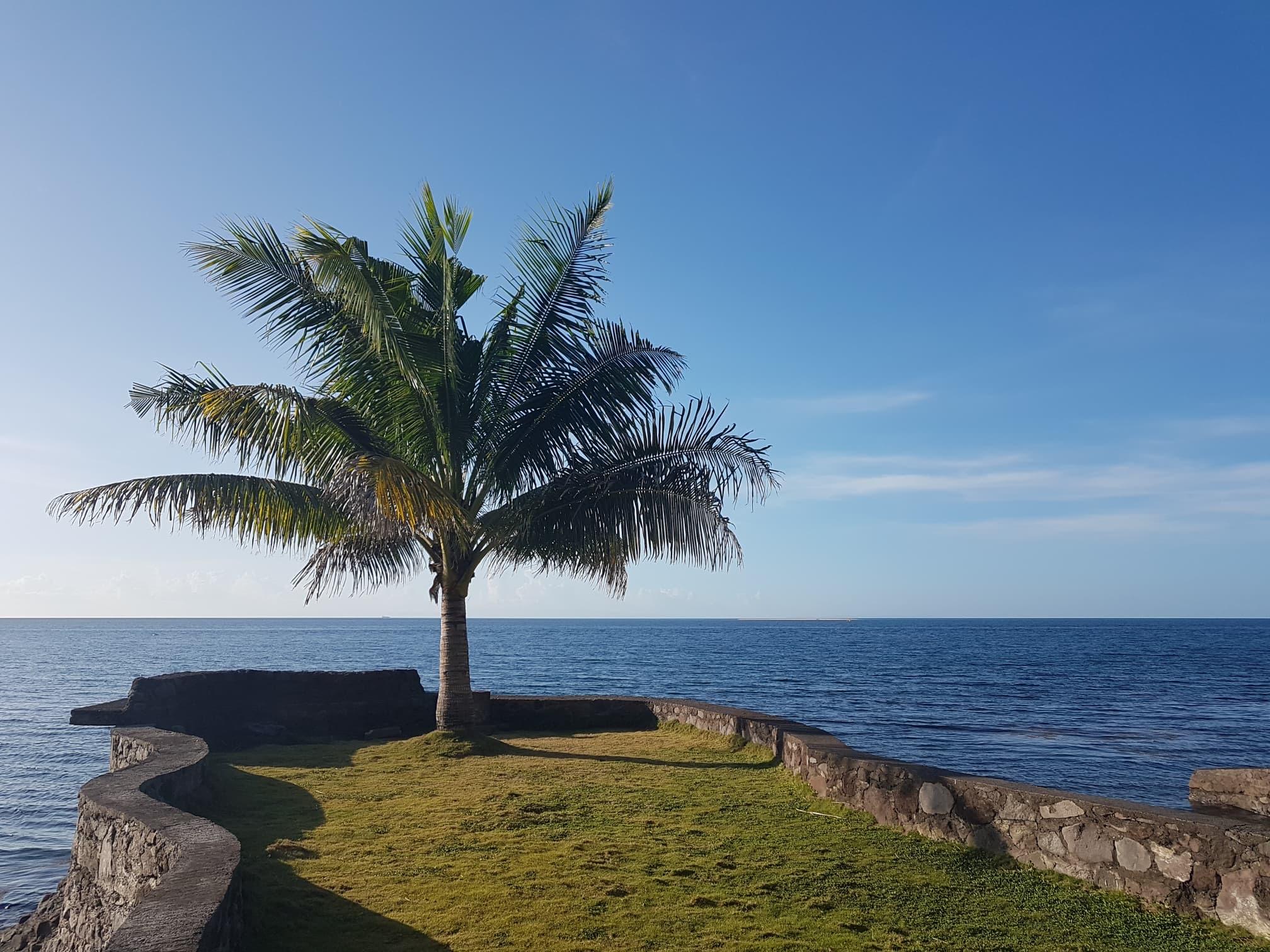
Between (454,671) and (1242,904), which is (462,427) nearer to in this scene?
(454,671)

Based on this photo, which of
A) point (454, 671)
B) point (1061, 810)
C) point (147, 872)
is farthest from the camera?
point (454, 671)

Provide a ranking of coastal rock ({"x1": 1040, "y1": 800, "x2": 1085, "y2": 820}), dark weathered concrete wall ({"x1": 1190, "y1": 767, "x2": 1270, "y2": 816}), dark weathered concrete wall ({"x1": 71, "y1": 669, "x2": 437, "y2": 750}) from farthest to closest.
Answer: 1. dark weathered concrete wall ({"x1": 71, "y1": 669, "x2": 437, "y2": 750})
2. dark weathered concrete wall ({"x1": 1190, "y1": 767, "x2": 1270, "y2": 816})
3. coastal rock ({"x1": 1040, "y1": 800, "x2": 1085, "y2": 820})

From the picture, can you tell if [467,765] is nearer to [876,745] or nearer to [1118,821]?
[1118,821]

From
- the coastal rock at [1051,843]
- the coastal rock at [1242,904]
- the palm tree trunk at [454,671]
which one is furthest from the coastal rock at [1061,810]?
the palm tree trunk at [454,671]

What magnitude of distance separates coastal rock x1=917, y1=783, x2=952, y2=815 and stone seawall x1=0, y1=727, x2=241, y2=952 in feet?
17.2

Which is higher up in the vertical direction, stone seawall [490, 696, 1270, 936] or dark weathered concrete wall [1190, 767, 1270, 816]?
stone seawall [490, 696, 1270, 936]

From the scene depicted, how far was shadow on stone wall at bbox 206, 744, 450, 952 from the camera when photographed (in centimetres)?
→ 502

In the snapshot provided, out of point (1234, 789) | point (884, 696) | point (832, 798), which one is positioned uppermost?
point (832, 798)

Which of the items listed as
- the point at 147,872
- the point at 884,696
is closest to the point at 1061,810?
the point at 147,872

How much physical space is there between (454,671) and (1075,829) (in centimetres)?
810

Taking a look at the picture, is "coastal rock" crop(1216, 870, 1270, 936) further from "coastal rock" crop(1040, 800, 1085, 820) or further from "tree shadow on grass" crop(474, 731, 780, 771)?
"tree shadow on grass" crop(474, 731, 780, 771)

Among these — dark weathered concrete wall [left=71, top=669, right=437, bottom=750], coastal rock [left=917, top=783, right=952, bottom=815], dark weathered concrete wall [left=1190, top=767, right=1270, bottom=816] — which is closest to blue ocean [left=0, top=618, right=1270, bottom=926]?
dark weathered concrete wall [left=71, top=669, right=437, bottom=750]

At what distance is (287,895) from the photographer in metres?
5.72

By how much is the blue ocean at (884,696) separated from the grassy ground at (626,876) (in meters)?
7.35
